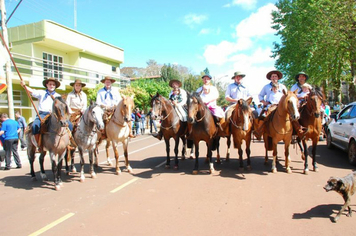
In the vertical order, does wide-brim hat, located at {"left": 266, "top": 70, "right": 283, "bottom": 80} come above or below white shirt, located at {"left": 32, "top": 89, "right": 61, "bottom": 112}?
above

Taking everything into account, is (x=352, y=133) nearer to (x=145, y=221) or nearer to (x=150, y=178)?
(x=150, y=178)

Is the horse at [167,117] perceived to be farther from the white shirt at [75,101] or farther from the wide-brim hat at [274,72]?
the wide-brim hat at [274,72]

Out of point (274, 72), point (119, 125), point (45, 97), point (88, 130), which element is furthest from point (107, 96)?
point (274, 72)

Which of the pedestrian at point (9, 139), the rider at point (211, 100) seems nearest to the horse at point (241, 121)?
the rider at point (211, 100)

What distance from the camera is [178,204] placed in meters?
4.85

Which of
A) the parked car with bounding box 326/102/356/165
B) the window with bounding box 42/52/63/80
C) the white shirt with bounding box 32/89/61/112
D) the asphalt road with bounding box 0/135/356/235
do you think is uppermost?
the window with bounding box 42/52/63/80

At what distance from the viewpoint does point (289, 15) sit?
81.0 ft

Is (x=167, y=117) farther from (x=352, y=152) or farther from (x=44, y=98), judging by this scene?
(x=352, y=152)

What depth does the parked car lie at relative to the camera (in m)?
7.55

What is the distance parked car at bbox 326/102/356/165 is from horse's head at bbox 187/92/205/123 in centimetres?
485

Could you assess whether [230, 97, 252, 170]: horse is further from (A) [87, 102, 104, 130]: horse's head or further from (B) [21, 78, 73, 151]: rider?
(B) [21, 78, 73, 151]: rider

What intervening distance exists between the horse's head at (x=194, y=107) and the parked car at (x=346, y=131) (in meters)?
4.85

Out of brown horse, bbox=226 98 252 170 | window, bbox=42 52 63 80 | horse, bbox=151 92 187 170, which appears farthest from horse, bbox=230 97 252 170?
window, bbox=42 52 63 80

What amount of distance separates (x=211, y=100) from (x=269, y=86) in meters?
1.98
